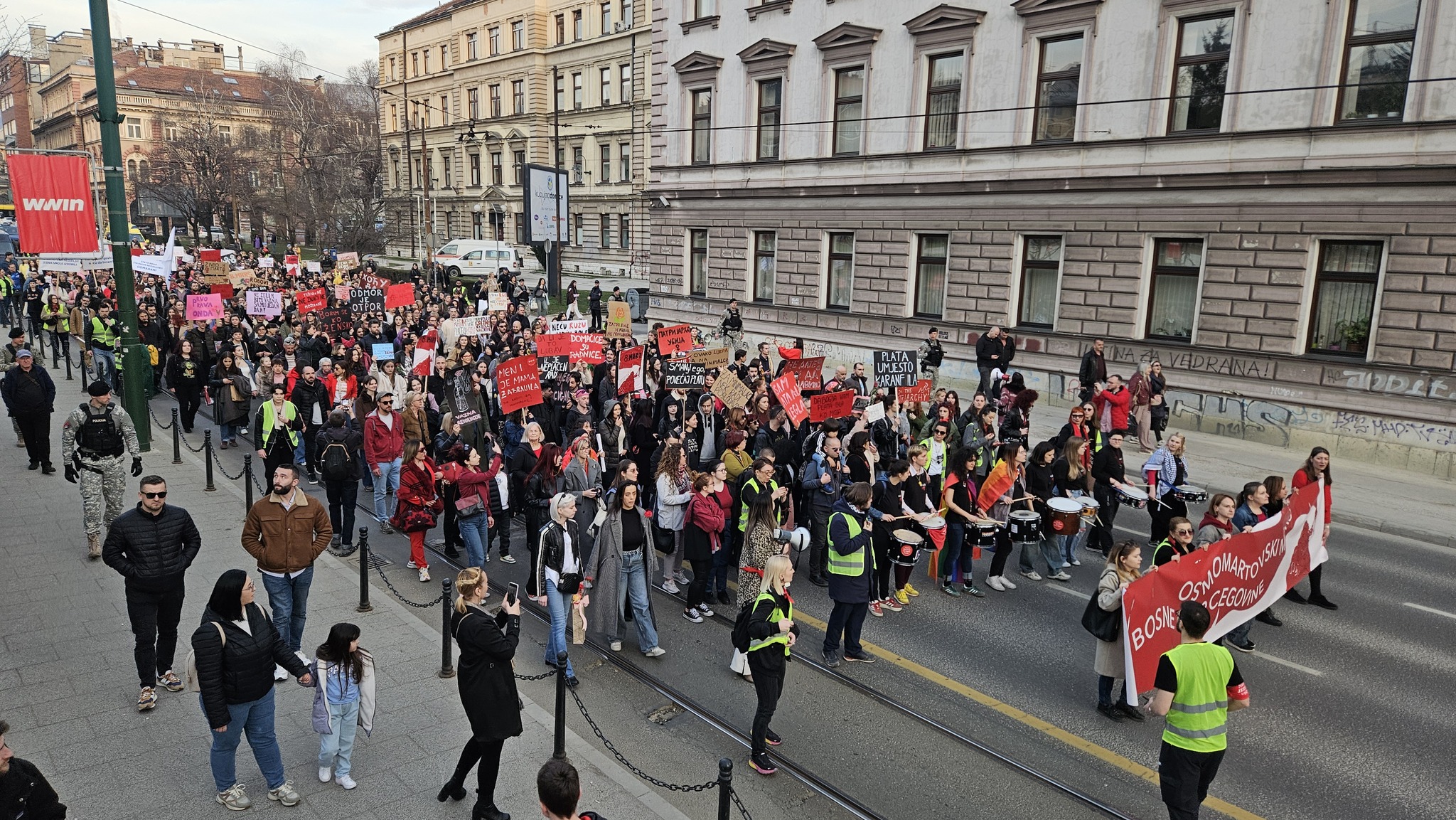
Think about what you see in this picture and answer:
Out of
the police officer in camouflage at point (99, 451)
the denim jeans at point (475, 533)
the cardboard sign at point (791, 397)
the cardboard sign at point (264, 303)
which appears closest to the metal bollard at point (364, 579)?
the denim jeans at point (475, 533)

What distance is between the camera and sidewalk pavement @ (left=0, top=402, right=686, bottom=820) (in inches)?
238

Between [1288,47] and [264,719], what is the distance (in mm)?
20455

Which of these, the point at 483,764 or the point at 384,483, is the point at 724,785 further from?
the point at 384,483

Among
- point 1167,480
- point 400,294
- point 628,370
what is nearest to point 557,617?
point 1167,480

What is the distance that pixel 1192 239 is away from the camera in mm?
19734

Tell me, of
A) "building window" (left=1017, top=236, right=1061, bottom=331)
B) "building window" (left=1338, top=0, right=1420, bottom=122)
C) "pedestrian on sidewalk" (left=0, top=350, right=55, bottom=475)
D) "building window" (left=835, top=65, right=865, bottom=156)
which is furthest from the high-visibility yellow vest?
"building window" (left=835, top=65, right=865, bottom=156)

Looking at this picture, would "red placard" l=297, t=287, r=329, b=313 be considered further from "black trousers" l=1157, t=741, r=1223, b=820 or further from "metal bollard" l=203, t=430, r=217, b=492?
"black trousers" l=1157, t=741, r=1223, b=820

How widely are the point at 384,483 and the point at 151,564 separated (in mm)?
5026

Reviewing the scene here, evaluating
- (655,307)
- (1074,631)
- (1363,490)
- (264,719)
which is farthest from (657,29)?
(264,719)

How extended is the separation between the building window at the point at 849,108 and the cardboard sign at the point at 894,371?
12188 mm

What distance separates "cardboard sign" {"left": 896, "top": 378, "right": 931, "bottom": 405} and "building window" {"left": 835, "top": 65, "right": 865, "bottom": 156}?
1366cm

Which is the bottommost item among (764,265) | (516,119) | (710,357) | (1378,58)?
(710,357)

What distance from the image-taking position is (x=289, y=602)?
765cm

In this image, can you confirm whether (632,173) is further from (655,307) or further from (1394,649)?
(1394,649)
